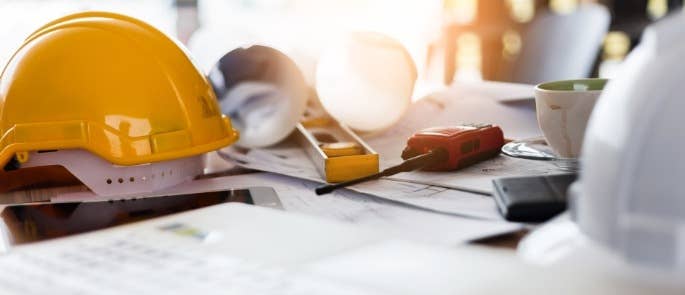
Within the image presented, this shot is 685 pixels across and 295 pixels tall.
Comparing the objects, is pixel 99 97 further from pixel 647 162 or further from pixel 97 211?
pixel 647 162

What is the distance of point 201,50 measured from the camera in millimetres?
983

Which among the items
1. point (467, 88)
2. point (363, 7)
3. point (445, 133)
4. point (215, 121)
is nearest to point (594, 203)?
point (445, 133)

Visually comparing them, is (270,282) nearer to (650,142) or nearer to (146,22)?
(650,142)

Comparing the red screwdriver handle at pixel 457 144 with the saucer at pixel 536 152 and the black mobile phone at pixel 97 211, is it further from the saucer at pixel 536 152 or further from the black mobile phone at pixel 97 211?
the black mobile phone at pixel 97 211

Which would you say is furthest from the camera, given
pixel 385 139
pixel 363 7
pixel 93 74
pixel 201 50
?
pixel 363 7

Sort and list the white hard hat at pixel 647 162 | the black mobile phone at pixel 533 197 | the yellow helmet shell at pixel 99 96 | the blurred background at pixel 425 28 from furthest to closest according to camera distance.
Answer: the blurred background at pixel 425 28 < the yellow helmet shell at pixel 99 96 < the black mobile phone at pixel 533 197 < the white hard hat at pixel 647 162

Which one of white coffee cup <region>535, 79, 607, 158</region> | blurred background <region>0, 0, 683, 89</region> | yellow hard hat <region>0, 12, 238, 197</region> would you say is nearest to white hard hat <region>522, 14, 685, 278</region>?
blurred background <region>0, 0, 683, 89</region>

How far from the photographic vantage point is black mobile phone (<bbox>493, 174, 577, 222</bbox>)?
0.48 m

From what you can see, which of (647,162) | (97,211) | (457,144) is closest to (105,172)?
(97,211)

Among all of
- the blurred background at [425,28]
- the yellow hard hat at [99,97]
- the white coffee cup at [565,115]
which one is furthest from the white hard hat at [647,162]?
the yellow hard hat at [99,97]

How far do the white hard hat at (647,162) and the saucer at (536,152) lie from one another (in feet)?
0.92

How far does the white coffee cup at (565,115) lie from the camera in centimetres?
62

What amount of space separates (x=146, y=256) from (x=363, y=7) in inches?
63.4

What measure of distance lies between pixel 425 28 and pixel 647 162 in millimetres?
1762
